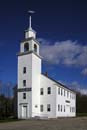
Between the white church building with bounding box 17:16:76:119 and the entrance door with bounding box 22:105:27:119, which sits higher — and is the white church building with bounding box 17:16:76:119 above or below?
above

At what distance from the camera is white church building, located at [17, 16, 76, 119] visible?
4275 cm

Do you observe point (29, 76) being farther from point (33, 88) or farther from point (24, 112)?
point (24, 112)

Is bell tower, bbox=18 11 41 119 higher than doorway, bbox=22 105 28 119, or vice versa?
bell tower, bbox=18 11 41 119

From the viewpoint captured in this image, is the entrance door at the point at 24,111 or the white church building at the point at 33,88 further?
the white church building at the point at 33,88

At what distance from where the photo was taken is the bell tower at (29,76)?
42.5 m

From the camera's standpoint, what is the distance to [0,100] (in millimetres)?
64688

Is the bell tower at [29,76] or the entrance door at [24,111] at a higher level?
the bell tower at [29,76]

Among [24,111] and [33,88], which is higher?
[33,88]

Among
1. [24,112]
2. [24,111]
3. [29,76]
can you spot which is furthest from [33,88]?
[24,112]

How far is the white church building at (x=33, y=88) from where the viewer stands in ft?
140

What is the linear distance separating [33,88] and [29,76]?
2116 millimetres

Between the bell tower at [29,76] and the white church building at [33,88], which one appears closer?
the bell tower at [29,76]

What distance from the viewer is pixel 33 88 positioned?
43.3 metres

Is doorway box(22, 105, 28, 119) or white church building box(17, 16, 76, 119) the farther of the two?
white church building box(17, 16, 76, 119)
